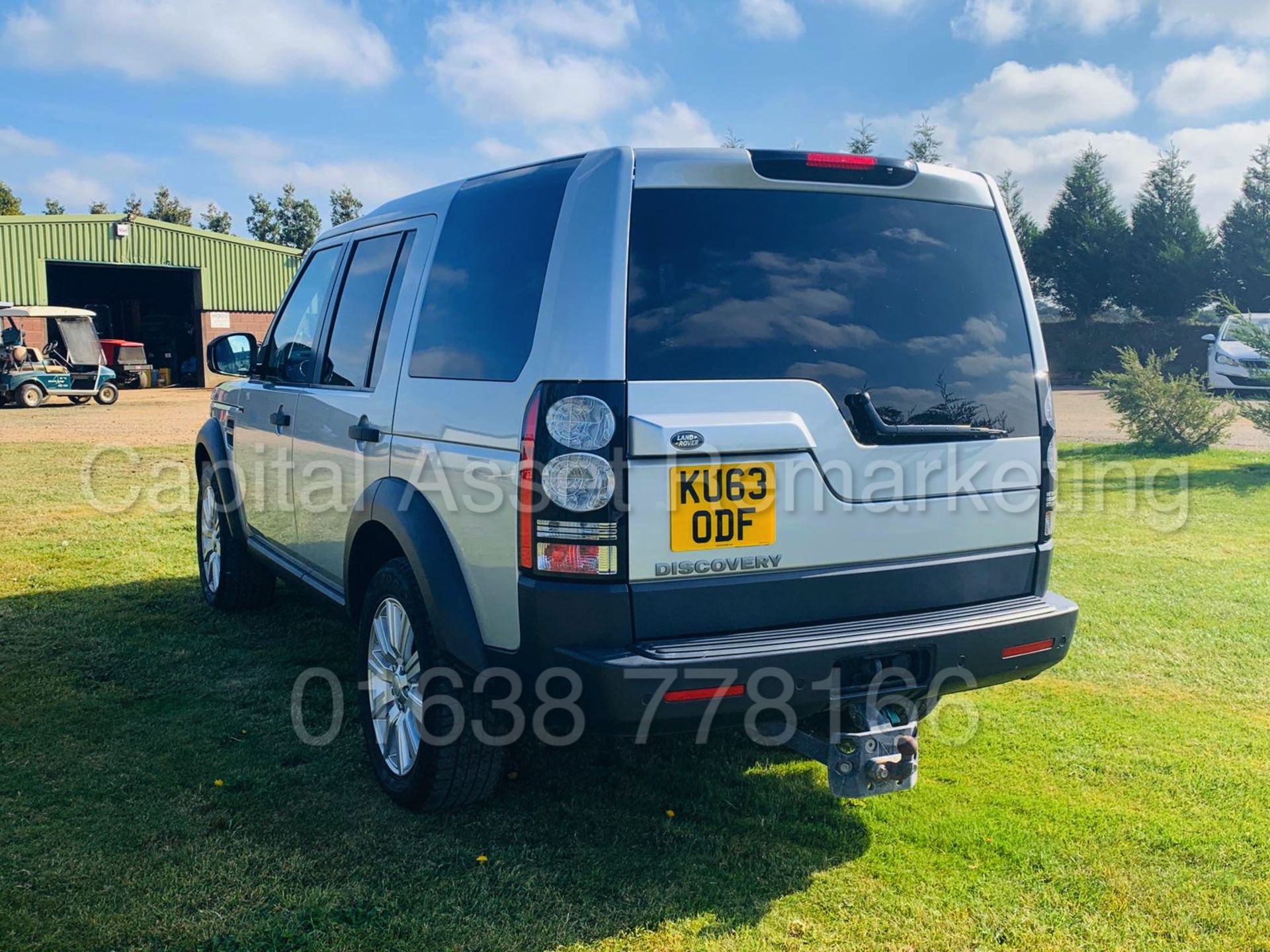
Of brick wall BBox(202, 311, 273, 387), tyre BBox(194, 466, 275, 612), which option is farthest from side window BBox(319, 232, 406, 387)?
brick wall BBox(202, 311, 273, 387)

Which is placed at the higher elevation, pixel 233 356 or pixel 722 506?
pixel 233 356

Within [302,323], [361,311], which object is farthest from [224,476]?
[361,311]

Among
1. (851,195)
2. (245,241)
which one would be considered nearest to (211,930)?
(851,195)

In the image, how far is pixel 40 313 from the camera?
80.4ft

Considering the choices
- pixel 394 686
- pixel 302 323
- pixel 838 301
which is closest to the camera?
pixel 838 301

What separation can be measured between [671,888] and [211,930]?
132cm

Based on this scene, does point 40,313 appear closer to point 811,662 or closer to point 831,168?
point 831,168

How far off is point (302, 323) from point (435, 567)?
7.28ft

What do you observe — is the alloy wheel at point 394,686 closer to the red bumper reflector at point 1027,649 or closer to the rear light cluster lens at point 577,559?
the rear light cluster lens at point 577,559

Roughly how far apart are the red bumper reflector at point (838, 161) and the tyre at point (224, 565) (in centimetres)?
397

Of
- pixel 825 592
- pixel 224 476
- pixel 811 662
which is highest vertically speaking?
pixel 224 476

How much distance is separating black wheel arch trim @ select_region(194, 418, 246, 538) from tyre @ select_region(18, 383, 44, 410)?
20.5 metres

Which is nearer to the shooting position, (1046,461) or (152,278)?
(1046,461)

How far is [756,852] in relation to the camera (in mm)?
3525
